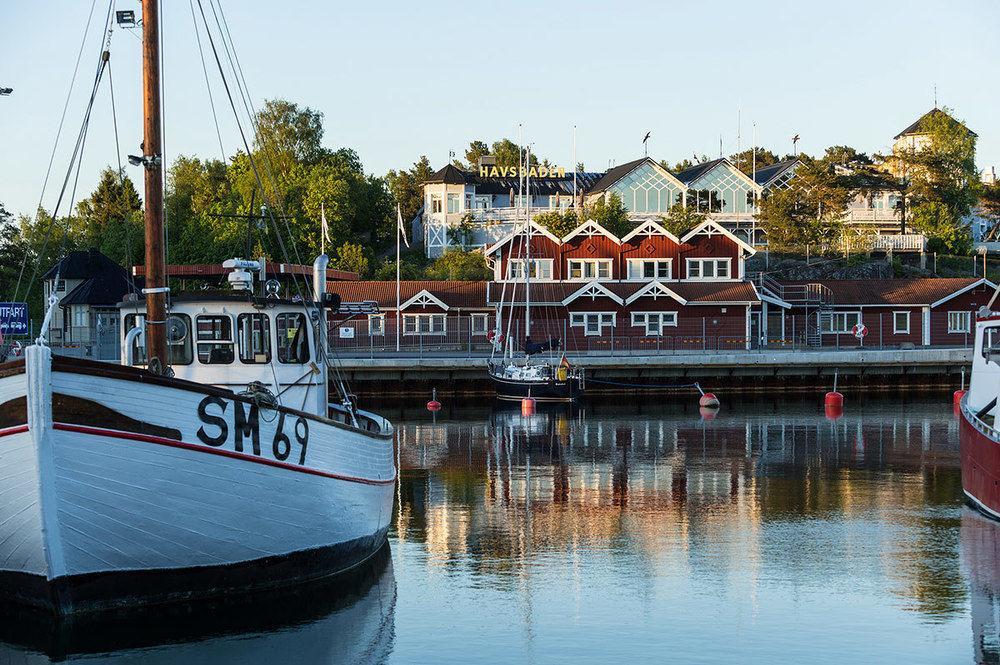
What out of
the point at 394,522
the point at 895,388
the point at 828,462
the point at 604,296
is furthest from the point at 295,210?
the point at 394,522

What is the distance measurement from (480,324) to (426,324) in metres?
3.30

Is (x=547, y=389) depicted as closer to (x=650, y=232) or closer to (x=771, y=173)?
(x=650, y=232)

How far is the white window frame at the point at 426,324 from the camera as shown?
77188 mm

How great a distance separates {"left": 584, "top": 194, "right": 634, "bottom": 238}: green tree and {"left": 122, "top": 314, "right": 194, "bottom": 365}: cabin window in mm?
69851

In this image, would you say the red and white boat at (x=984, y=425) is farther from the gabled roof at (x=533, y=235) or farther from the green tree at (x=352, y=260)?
the green tree at (x=352, y=260)

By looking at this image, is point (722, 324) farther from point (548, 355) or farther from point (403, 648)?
point (403, 648)

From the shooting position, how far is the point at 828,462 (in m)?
38.6

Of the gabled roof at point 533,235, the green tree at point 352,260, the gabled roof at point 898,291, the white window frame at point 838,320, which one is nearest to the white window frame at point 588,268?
the gabled roof at point 533,235

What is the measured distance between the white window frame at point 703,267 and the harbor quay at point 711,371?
11.6m

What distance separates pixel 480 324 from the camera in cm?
7819

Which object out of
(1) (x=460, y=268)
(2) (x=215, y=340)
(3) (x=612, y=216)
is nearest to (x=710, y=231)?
(3) (x=612, y=216)

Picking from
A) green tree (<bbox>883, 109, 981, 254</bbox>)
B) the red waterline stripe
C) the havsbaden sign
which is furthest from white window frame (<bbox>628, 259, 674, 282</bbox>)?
the red waterline stripe

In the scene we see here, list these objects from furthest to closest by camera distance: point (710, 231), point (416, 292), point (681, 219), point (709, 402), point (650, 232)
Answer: point (681, 219), point (650, 232), point (710, 231), point (416, 292), point (709, 402)

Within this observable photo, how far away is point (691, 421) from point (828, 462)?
520 inches
